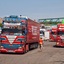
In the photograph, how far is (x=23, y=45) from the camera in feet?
81.3

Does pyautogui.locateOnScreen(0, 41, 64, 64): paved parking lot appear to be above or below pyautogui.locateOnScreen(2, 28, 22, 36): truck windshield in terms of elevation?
below

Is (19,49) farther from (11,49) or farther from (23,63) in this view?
(23,63)

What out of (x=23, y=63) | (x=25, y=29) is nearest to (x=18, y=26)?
(x=25, y=29)

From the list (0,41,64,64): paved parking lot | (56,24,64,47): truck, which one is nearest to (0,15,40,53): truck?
(0,41,64,64): paved parking lot

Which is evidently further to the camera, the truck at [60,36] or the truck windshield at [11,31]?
the truck at [60,36]

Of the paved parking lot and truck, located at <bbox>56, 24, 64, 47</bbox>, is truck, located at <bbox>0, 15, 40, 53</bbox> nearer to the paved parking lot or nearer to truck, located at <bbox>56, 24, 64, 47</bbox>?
the paved parking lot

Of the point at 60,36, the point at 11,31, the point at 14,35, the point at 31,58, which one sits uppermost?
the point at 11,31

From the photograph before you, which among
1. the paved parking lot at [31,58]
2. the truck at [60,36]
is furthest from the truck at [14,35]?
the truck at [60,36]

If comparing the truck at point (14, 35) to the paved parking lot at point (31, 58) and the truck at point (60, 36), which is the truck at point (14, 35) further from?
the truck at point (60, 36)

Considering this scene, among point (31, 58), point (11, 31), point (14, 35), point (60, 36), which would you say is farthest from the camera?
point (60, 36)

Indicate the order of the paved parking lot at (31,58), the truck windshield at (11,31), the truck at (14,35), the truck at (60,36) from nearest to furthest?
the paved parking lot at (31,58), the truck at (14,35), the truck windshield at (11,31), the truck at (60,36)

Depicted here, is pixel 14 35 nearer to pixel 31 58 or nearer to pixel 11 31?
pixel 11 31

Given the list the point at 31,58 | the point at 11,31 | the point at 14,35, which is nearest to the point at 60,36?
the point at 11,31

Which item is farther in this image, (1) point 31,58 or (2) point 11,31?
(2) point 11,31
